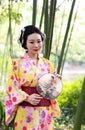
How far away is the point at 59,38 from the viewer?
4.27m

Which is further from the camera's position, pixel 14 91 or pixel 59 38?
pixel 59 38

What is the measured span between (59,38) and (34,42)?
1978 millimetres

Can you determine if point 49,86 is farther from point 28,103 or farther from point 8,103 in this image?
point 8,103

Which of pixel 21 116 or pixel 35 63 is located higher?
A: pixel 35 63

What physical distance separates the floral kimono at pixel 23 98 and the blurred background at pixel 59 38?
20 cm

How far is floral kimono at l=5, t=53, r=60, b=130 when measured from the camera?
7.63ft

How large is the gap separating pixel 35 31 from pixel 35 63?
0.22 metres

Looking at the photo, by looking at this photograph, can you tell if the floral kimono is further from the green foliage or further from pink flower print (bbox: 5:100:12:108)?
the green foliage

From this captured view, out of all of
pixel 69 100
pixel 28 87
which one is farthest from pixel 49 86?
pixel 69 100

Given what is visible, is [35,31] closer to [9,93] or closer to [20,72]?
[20,72]

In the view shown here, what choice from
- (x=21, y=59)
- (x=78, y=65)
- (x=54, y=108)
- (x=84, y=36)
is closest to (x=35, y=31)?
(x=21, y=59)

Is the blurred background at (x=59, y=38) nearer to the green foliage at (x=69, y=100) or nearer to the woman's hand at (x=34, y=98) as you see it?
the green foliage at (x=69, y=100)

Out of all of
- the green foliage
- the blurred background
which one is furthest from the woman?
the green foliage

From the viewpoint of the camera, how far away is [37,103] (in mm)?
2289
